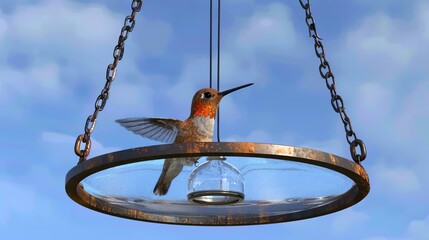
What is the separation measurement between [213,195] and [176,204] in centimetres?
20

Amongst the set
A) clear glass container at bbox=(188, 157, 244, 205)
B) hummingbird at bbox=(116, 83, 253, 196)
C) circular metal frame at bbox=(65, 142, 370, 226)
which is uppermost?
hummingbird at bbox=(116, 83, 253, 196)

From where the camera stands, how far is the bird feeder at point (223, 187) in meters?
2.37

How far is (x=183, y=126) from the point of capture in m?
2.83

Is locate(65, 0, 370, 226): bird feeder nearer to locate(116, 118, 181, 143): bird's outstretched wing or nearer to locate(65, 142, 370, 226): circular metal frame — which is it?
locate(65, 142, 370, 226): circular metal frame

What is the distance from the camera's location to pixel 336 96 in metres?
2.52

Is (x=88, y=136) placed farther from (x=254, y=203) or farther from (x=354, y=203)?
(x=354, y=203)

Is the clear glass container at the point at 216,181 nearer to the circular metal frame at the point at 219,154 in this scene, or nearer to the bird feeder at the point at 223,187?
the bird feeder at the point at 223,187

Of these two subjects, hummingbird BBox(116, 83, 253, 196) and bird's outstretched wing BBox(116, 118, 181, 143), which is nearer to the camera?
hummingbird BBox(116, 83, 253, 196)

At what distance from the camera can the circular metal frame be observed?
1.95 m

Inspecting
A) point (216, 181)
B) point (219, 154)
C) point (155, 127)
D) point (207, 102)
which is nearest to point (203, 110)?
point (207, 102)

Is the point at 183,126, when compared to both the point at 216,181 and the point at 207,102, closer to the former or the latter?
the point at 207,102

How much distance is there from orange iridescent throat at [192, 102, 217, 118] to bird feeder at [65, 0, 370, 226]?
0.73 ft

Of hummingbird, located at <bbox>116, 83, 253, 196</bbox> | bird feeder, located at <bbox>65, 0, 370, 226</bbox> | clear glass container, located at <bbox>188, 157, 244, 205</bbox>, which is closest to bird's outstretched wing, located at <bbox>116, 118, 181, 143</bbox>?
hummingbird, located at <bbox>116, 83, 253, 196</bbox>

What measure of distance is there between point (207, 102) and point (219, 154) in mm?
835
